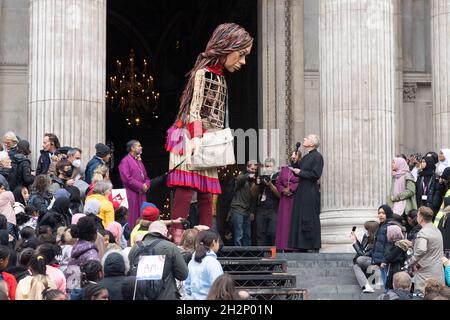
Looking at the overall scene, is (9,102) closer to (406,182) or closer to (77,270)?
(406,182)

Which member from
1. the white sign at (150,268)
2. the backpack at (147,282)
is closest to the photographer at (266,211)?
the backpack at (147,282)

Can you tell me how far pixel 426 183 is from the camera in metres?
23.2

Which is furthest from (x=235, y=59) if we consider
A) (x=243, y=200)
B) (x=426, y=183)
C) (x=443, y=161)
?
(x=243, y=200)

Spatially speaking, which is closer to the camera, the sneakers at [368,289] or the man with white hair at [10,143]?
the sneakers at [368,289]

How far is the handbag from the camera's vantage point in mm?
20125

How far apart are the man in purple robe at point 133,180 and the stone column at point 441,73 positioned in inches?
270

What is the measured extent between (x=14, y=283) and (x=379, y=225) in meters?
7.41

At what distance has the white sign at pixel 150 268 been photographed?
14.6m

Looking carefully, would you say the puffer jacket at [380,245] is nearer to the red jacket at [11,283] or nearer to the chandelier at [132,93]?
the red jacket at [11,283]

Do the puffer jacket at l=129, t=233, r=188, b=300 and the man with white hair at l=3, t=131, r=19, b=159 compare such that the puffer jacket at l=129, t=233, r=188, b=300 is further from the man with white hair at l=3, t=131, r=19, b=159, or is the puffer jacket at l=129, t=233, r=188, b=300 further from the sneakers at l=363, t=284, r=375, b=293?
the man with white hair at l=3, t=131, r=19, b=159

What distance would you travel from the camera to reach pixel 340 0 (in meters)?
24.7

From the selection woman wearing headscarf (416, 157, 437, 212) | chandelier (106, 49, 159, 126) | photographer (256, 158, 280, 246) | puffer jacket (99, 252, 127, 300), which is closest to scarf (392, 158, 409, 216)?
woman wearing headscarf (416, 157, 437, 212)

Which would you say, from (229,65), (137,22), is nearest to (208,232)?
(229,65)

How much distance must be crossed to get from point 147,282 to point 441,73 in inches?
505
